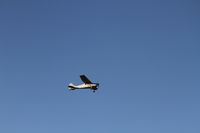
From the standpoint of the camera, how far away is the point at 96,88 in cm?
7744

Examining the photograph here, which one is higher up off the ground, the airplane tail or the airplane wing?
the airplane tail

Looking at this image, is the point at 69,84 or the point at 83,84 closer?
the point at 83,84

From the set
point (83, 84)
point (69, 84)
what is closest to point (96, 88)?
point (83, 84)

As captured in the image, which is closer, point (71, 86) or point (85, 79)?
point (85, 79)

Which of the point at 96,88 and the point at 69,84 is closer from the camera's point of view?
the point at 96,88

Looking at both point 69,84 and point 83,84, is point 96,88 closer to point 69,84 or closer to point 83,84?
point 83,84

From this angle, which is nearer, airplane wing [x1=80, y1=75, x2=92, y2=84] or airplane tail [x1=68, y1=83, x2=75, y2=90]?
airplane wing [x1=80, y1=75, x2=92, y2=84]

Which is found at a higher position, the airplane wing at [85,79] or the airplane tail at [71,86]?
the airplane tail at [71,86]

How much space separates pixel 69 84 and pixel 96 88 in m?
13.5

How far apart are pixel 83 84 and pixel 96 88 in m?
4.98

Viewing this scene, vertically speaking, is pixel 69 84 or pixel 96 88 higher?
pixel 69 84

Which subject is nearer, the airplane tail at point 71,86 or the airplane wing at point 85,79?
the airplane wing at point 85,79

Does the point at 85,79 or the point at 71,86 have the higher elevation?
the point at 71,86
